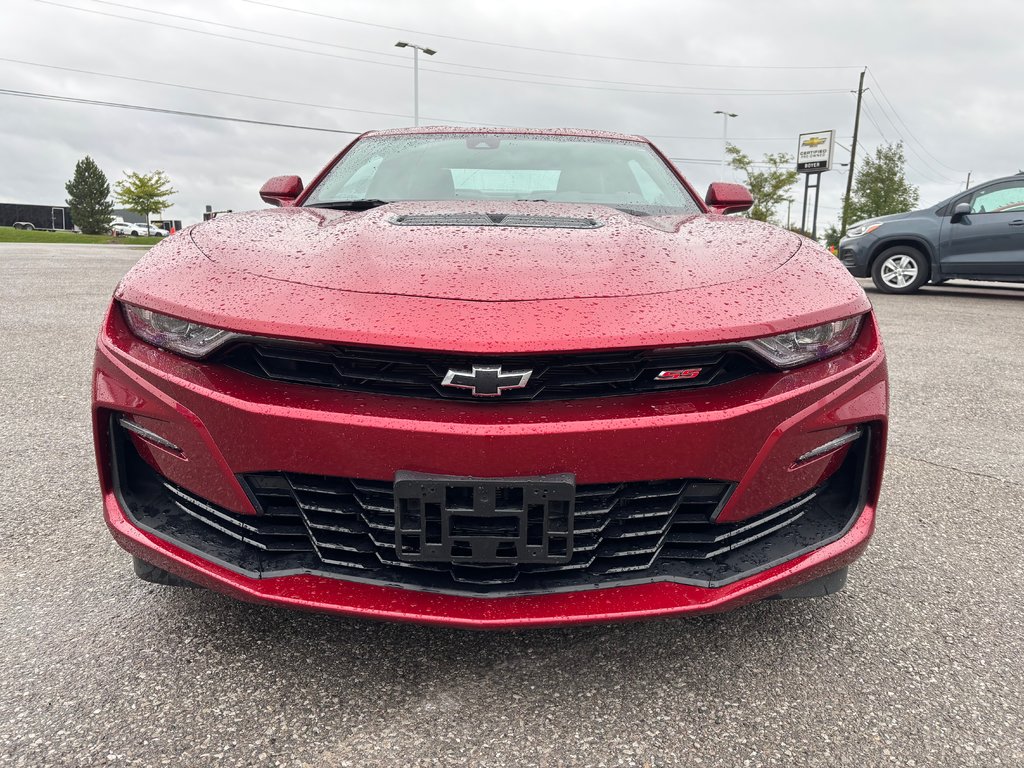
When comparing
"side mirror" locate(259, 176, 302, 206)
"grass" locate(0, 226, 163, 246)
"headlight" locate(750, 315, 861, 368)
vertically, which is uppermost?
"side mirror" locate(259, 176, 302, 206)

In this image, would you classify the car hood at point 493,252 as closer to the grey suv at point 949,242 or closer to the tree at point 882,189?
the grey suv at point 949,242

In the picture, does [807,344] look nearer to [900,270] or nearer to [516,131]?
[516,131]

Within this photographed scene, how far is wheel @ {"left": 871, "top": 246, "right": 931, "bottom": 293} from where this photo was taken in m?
9.42

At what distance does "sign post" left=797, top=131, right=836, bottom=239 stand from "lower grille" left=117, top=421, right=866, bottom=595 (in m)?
38.7

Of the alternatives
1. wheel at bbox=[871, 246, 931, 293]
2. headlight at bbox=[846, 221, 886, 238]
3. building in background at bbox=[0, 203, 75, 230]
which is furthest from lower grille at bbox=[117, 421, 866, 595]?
building in background at bbox=[0, 203, 75, 230]

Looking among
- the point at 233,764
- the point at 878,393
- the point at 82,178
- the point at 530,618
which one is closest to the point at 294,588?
the point at 233,764

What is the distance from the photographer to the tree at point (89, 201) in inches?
2434

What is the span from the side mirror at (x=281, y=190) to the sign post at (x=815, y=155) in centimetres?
3760

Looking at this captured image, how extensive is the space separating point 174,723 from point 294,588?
1.06 ft

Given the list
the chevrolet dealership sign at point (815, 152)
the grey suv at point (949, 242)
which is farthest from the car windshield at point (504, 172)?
the chevrolet dealership sign at point (815, 152)

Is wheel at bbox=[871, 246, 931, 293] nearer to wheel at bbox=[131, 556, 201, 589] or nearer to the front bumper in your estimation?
the front bumper

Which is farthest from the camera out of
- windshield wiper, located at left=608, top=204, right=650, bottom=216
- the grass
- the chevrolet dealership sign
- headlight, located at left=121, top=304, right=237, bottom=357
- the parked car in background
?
the parked car in background

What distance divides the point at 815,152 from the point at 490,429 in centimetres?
4139

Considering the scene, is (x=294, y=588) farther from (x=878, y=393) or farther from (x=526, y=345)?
(x=878, y=393)
